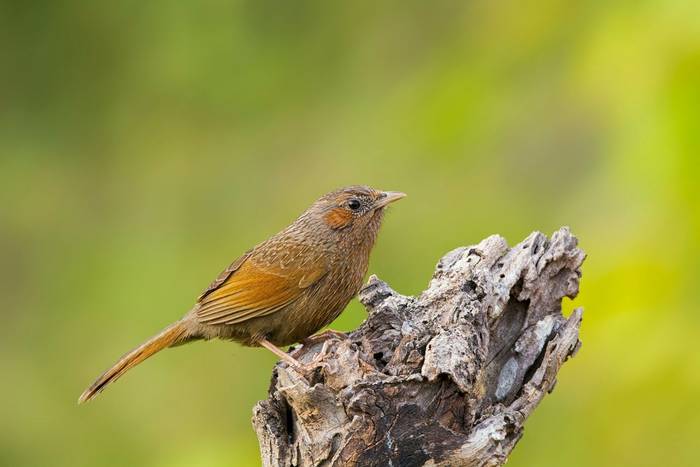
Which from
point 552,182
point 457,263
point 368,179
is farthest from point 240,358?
point 457,263

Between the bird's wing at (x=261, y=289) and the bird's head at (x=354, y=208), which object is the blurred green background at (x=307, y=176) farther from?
the bird's wing at (x=261, y=289)

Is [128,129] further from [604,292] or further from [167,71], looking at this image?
[604,292]

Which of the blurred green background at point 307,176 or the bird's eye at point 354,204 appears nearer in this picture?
the bird's eye at point 354,204

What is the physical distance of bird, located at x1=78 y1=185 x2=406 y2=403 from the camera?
5.10 m

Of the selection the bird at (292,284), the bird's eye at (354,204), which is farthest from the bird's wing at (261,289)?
the bird's eye at (354,204)

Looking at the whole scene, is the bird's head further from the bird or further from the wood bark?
the wood bark

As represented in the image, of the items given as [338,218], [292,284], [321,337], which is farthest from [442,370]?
[338,218]

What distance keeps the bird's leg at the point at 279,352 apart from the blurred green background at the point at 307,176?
2056 mm

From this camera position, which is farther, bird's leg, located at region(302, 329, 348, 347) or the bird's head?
the bird's head

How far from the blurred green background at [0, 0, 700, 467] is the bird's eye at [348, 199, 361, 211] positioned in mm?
1909

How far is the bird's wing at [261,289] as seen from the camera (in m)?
5.10

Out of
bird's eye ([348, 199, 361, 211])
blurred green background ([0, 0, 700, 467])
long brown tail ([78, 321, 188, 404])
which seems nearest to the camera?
long brown tail ([78, 321, 188, 404])

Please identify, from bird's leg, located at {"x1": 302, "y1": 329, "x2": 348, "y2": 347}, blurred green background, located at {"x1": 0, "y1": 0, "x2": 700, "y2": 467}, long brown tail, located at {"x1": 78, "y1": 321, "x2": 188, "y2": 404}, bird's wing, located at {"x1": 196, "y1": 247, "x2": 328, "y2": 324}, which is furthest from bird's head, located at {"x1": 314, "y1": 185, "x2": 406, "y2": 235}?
blurred green background, located at {"x1": 0, "y1": 0, "x2": 700, "y2": 467}

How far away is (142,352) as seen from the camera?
5227mm
